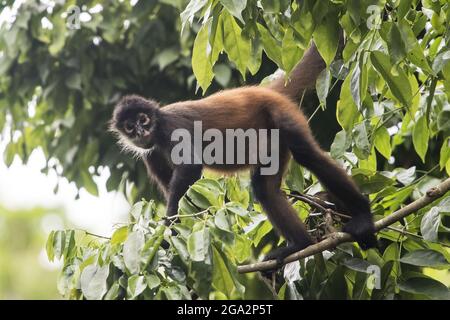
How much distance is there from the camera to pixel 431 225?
4.93 metres

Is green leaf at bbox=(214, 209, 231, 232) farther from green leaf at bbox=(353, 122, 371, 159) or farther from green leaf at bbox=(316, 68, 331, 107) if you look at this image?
green leaf at bbox=(353, 122, 371, 159)

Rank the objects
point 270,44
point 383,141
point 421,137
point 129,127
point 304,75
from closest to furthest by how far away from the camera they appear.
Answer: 1. point 270,44
2. point 421,137
3. point 383,141
4. point 304,75
5. point 129,127

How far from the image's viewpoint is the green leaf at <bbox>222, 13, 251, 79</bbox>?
4.61m

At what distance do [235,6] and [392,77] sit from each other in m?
0.95

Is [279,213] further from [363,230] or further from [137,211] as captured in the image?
[137,211]

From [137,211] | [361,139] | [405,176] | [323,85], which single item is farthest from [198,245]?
[405,176]

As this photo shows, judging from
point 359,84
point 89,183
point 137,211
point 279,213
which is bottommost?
point 137,211

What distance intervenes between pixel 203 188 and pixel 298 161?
180cm

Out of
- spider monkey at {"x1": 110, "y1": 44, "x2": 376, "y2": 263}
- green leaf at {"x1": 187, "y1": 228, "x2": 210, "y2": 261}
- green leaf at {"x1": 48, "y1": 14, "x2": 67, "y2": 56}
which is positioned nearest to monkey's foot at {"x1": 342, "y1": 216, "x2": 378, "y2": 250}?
spider monkey at {"x1": 110, "y1": 44, "x2": 376, "y2": 263}

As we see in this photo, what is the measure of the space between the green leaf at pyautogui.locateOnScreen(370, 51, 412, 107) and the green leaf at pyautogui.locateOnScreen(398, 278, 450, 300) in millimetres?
1391

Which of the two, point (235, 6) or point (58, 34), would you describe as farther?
point (58, 34)

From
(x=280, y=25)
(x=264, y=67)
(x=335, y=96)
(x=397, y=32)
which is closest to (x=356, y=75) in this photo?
(x=397, y=32)

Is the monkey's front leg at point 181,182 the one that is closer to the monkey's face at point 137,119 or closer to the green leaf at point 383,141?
the monkey's face at point 137,119
